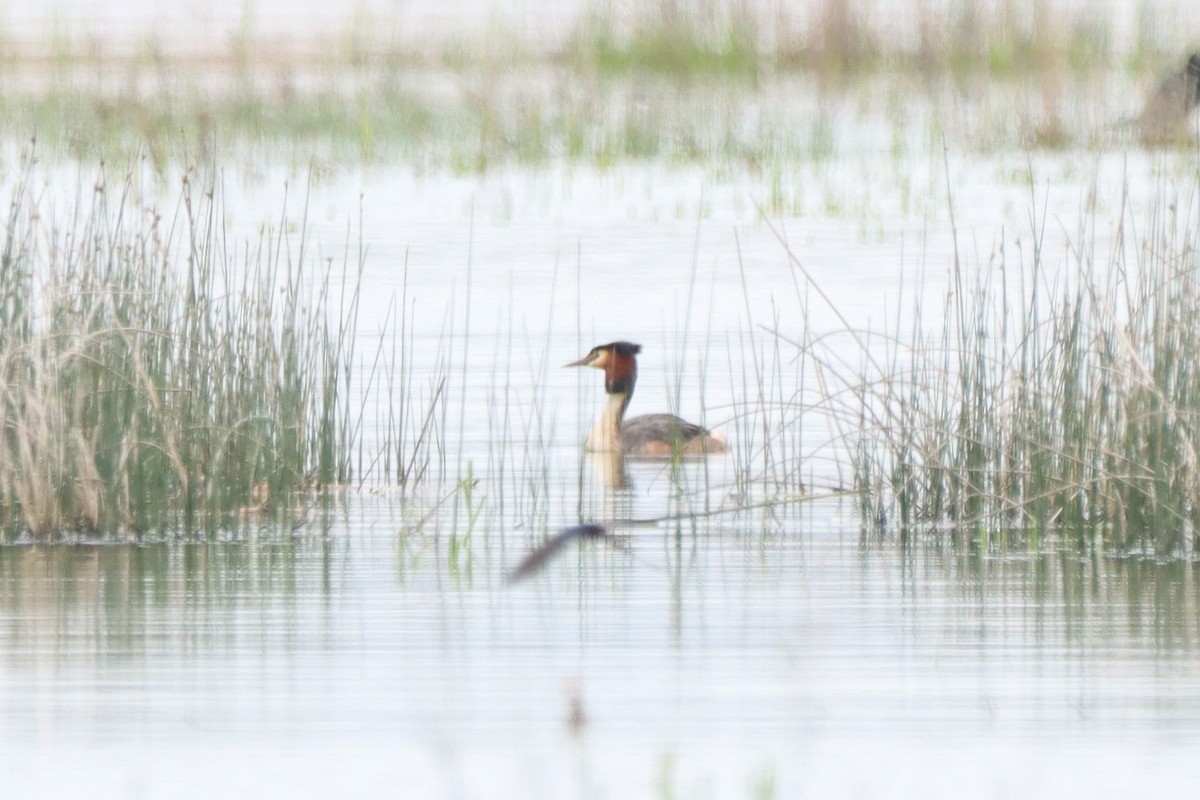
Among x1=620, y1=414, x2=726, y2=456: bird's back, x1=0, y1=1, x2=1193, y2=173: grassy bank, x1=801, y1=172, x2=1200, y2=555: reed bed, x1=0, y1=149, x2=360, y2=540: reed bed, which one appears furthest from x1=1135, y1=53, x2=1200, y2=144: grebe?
x1=0, y1=149, x2=360, y2=540: reed bed

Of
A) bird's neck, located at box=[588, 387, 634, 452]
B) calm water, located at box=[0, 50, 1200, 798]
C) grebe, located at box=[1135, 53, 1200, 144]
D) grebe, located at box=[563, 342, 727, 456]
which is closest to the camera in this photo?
calm water, located at box=[0, 50, 1200, 798]

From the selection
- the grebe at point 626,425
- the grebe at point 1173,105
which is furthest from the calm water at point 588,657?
the grebe at point 1173,105

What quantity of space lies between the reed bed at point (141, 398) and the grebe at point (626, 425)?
1.92 metres

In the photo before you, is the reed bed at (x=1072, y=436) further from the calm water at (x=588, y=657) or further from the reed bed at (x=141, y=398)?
the reed bed at (x=141, y=398)

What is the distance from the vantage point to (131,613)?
5531 mm

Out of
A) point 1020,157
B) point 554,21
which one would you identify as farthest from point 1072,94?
point 554,21

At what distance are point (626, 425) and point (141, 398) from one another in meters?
3.12

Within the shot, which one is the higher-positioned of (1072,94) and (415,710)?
(1072,94)

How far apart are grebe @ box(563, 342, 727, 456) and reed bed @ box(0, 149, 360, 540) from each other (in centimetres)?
192

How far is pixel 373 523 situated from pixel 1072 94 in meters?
13.1

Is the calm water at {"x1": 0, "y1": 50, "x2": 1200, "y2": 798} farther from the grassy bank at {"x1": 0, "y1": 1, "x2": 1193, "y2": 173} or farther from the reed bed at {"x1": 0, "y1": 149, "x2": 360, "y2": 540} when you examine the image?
the grassy bank at {"x1": 0, "y1": 1, "x2": 1193, "y2": 173}

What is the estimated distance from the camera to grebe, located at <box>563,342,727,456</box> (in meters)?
9.03

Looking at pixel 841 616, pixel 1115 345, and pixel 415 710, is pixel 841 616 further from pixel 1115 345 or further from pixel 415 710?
pixel 1115 345

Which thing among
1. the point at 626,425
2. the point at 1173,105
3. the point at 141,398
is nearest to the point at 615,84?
the point at 1173,105
